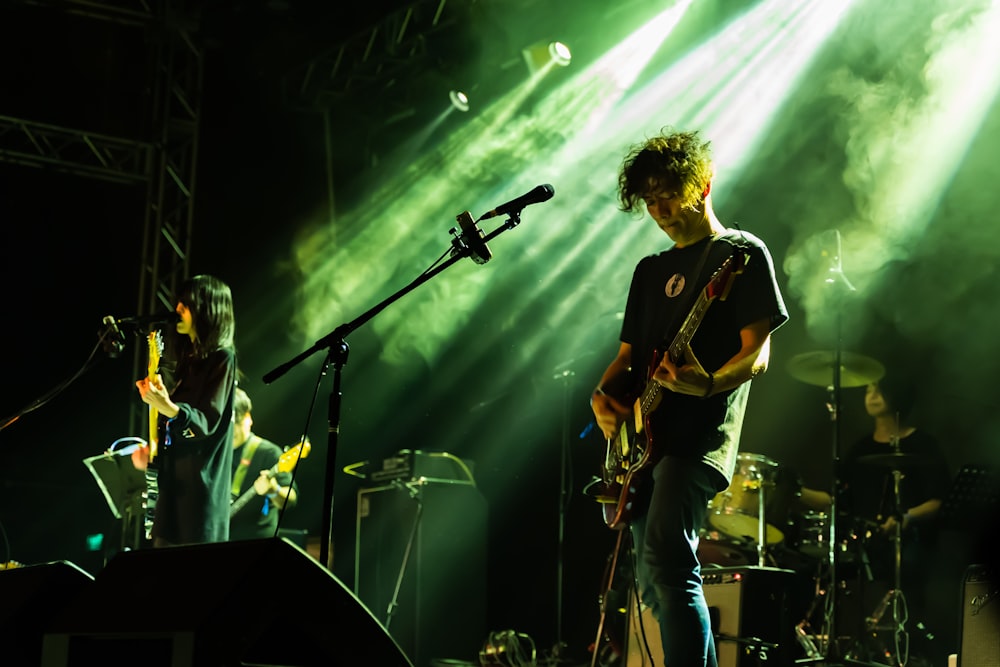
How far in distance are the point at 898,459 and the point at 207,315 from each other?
400cm

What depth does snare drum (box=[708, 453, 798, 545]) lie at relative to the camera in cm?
591

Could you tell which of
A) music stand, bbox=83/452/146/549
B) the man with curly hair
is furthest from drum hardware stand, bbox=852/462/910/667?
music stand, bbox=83/452/146/549

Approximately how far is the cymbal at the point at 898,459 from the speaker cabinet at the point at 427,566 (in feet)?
8.23

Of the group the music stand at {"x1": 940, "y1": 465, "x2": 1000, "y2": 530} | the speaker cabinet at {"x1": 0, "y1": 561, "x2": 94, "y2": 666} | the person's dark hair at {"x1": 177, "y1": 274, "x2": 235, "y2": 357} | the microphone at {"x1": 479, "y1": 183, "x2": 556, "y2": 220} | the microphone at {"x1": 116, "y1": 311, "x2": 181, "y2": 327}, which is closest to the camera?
the speaker cabinet at {"x1": 0, "y1": 561, "x2": 94, "y2": 666}

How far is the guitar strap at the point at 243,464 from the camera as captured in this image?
6996 millimetres

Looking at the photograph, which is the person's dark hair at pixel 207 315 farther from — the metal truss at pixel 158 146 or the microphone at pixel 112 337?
the metal truss at pixel 158 146

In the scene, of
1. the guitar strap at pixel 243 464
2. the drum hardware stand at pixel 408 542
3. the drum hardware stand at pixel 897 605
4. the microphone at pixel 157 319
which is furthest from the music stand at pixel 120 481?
the drum hardware stand at pixel 897 605

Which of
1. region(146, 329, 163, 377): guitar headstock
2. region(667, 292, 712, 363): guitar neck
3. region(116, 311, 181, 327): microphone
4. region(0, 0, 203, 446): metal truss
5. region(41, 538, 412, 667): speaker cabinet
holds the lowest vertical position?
region(41, 538, 412, 667): speaker cabinet

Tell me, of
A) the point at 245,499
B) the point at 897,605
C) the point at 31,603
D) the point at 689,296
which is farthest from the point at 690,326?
the point at 245,499

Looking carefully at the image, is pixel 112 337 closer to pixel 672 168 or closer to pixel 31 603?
pixel 31 603

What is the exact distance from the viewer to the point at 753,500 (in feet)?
19.5

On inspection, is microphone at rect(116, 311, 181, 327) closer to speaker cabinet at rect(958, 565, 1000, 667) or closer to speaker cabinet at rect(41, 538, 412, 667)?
speaker cabinet at rect(41, 538, 412, 667)

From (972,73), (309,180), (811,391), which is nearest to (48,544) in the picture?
(309,180)

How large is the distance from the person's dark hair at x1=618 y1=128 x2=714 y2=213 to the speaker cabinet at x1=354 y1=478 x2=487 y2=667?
12.3 feet
